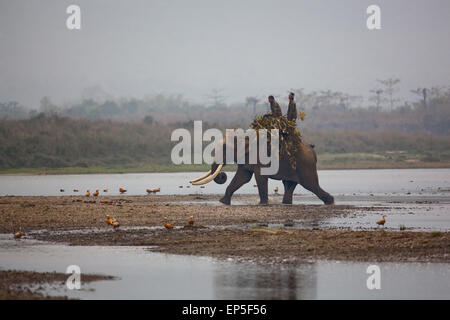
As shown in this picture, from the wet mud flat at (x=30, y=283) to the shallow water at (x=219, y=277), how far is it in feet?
0.91

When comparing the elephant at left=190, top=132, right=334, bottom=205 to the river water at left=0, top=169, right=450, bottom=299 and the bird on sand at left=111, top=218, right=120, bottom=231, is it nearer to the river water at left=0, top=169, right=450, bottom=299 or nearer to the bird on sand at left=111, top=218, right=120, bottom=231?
the bird on sand at left=111, top=218, right=120, bottom=231

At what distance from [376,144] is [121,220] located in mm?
83721

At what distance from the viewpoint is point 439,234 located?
21.0 meters

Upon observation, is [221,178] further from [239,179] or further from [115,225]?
[115,225]

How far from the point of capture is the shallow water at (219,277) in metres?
15.1

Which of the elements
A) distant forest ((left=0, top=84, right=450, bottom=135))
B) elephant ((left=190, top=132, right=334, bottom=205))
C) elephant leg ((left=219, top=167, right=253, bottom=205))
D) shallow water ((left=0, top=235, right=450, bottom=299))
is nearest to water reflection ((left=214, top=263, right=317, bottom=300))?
shallow water ((left=0, top=235, right=450, bottom=299))

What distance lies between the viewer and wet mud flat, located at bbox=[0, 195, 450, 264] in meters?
19.3

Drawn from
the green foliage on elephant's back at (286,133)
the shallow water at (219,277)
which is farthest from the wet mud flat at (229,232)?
the green foliage on elephant's back at (286,133)

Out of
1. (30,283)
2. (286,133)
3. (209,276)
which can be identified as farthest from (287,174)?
(30,283)

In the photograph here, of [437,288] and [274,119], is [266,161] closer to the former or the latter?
[274,119]

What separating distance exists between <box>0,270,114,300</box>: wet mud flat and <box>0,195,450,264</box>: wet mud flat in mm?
3765

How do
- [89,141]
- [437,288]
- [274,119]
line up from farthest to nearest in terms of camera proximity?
[89,141] → [274,119] → [437,288]
